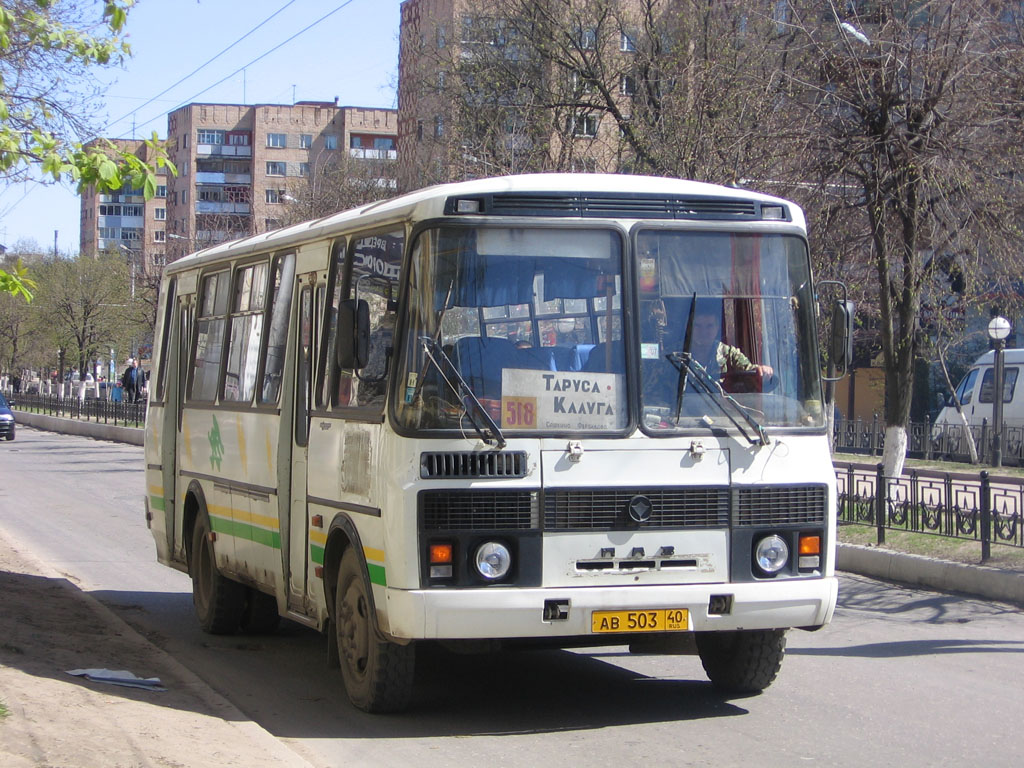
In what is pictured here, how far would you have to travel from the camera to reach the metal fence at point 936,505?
13156 millimetres

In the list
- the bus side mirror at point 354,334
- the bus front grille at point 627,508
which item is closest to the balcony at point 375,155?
the bus side mirror at point 354,334

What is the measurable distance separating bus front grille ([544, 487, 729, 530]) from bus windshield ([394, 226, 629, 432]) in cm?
34

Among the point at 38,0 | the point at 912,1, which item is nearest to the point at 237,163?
the point at 912,1

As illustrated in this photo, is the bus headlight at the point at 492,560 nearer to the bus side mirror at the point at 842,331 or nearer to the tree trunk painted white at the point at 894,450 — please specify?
the bus side mirror at the point at 842,331

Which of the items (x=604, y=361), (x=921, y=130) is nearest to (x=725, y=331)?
(x=604, y=361)

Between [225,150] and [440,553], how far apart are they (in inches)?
4520

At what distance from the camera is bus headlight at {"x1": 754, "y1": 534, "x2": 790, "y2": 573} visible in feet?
23.5

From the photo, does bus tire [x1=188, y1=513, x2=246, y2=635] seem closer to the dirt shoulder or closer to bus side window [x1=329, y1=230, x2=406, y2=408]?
the dirt shoulder

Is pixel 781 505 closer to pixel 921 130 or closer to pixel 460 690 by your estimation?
pixel 460 690

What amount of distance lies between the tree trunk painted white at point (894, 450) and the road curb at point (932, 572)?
9.11 feet

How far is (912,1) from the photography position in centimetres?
1705

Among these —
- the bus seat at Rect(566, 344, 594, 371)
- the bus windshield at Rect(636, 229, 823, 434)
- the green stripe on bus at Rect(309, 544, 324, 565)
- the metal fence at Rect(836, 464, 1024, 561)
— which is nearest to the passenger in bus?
the bus windshield at Rect(636, 229, 823, 434)

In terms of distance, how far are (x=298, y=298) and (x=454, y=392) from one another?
2.48m

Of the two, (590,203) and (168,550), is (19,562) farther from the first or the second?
(590,203)
